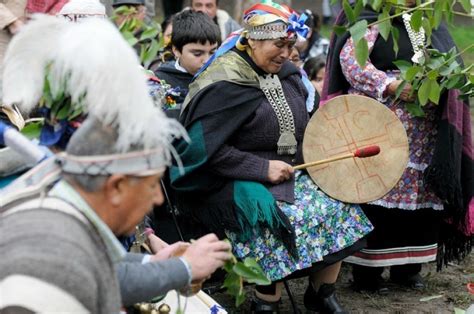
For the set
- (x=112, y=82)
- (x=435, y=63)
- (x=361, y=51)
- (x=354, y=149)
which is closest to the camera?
(x=112, y=82)

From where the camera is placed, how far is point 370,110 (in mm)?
4938

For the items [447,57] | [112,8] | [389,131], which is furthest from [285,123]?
[112,8]

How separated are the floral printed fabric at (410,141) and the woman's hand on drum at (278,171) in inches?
32.9

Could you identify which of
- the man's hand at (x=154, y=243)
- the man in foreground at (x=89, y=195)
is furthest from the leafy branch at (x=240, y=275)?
the man's hand at (x=154, y=243)

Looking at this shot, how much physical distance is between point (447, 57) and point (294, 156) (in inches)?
36.3

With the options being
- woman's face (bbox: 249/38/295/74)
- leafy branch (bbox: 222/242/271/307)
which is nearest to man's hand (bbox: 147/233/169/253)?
leafy branch (bbox: 222/242/271/307)

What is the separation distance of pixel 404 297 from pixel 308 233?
3.68 ft

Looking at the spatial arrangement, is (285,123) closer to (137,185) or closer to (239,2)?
(137,185)

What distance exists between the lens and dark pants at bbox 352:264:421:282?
570cm

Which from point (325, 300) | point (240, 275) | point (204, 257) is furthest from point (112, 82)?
point (325, 300)

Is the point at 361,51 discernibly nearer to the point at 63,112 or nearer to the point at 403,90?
the point at 403,90

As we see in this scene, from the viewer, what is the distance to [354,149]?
4.90m

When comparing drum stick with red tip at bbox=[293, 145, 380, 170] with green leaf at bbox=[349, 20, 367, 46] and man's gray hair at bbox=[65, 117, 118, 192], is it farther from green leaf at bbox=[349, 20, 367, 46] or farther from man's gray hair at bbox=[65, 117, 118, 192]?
man's gray hair at bbox=[65, 117, 118, 192]

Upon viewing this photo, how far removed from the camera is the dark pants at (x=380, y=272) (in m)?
5.70
